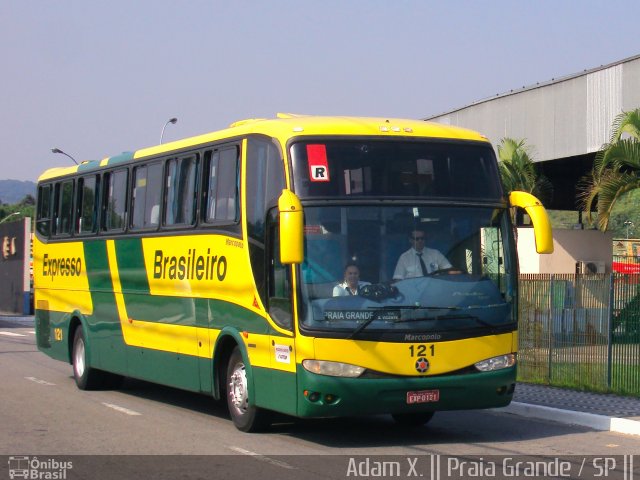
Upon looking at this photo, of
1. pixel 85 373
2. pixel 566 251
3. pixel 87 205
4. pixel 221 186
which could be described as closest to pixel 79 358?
pixel 85 373

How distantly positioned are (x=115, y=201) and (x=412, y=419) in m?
6.05

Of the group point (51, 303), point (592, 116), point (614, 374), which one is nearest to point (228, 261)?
point (614, 374)

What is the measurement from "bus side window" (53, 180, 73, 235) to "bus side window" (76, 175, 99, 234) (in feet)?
1.38

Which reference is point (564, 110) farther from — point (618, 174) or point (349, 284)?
point (349, 284)

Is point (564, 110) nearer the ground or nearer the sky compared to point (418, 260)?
nearer the sky

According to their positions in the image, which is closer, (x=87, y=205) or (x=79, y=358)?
(x=87, y=205)

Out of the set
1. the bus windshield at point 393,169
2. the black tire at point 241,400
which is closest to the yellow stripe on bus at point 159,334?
the black tire at point 241,400

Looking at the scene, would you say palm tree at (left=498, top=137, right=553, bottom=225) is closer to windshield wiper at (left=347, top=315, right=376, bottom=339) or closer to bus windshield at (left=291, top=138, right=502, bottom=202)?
bus windshield at (left=291, top=138, right=502, bottom=202)

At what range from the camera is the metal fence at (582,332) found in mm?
15109

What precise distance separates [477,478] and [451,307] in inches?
87.1

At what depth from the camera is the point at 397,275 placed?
1087cm

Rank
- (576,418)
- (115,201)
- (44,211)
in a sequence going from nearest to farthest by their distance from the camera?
(576,418) < (115,201) < (44,211)

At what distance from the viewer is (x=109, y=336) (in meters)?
16.2

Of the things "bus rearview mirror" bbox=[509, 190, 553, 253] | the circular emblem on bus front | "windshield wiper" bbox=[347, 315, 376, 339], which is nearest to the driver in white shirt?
"windshield wiper" bbox=[347, 315, 376, 339]
